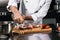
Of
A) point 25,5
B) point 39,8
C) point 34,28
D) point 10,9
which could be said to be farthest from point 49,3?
point 34,28

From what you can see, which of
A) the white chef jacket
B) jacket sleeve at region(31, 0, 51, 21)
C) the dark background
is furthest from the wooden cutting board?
the dark background

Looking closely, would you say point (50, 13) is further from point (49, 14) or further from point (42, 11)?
point (42, 11)

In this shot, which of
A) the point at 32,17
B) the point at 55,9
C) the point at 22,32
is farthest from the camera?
the point at 55,9

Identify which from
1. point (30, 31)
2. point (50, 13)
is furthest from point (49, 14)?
point (30, 31)

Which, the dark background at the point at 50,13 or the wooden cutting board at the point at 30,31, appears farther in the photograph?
the dark background at the point at 50,13

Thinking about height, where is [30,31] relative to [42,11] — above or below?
below

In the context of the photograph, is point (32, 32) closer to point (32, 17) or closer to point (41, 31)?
point (41, 31)

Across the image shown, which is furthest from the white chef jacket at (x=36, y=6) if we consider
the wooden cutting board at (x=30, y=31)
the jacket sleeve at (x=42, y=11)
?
the wooden cutting board at (x=30, y=31)

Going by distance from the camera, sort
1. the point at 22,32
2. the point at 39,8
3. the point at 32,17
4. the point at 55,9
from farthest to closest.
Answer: the point at 55,9, the point at 39,8, the point at 32,17, the point at 22,32

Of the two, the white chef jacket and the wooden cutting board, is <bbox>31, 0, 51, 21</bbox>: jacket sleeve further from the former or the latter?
the wooden cutting board

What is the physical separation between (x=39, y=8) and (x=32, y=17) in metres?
0.17

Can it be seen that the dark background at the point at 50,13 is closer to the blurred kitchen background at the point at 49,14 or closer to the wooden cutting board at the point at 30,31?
the blurred kitchen background at the point at 49,14

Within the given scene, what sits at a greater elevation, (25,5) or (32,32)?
(25,5)

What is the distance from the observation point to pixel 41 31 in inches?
51.8
